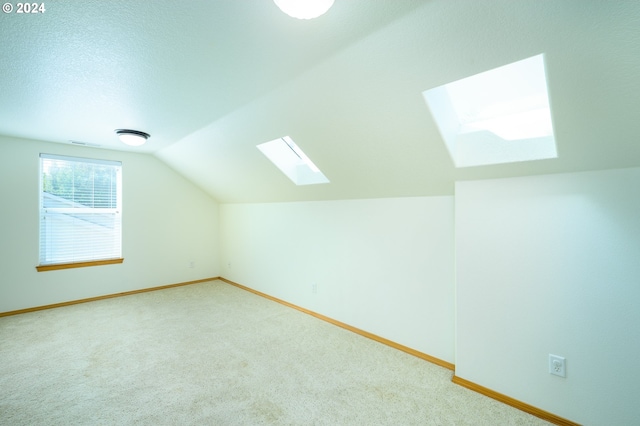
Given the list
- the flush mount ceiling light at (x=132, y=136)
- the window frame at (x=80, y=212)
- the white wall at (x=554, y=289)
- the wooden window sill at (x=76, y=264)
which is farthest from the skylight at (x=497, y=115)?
the wooden window sill at (x=76, y=264)

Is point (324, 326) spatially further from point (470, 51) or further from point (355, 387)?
point (470, 51)

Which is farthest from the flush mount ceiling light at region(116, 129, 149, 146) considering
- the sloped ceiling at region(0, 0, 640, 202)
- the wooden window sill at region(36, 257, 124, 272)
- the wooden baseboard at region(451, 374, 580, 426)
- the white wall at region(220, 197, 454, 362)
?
the wooden baseboard at region(451, 374, 580, 426)

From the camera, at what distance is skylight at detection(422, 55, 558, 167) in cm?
171

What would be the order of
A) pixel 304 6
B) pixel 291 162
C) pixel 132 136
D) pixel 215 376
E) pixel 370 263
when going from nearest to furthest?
pixel 304 6
pixel 215 376
pixel 370 263
pixel 132 136
pixel 291 162

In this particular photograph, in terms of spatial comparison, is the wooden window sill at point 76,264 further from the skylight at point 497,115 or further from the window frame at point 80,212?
the skylight at point 497,115

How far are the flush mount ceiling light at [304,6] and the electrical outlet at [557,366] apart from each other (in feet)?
7.61

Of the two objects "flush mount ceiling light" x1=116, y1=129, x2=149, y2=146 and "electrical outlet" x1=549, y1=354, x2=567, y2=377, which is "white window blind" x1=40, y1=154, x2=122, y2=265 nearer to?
"flush mount ceiling light" x1=116, y1=129, x2=149, y2=146

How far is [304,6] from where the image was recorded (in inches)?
42.0

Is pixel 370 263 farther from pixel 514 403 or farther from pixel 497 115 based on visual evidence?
pixel 497 115

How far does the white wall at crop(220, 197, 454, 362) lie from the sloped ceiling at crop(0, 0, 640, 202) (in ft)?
0.96

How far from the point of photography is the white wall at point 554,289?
1.54 m

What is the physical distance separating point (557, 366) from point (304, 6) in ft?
7.91

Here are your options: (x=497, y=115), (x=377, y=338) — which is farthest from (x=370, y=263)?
(x=497, y=115)

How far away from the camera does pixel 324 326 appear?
3104mm
